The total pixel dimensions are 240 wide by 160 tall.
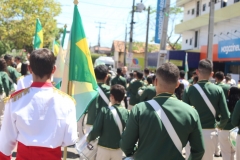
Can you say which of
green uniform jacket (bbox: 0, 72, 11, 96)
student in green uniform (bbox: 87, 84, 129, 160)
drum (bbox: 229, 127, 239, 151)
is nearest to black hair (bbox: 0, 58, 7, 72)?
green uniform jacket (bbox: 0, 72, 11, 96)

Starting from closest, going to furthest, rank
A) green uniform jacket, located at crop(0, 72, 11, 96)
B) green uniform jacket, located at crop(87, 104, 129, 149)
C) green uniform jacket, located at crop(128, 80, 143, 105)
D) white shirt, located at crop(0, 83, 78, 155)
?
1. white shirt, located at crop(0, 83, 78, 155)
2. green uniform jacket, located at crop(87, 104, 129, 149)
3. green uniform jacket, located at crop(0, 72, 11, 96)
4. green uniform jacket, located at crop(128, 80, 143, 105)

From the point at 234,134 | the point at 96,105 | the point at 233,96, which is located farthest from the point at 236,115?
the point at 96,105

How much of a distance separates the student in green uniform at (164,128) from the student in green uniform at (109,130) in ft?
5.38

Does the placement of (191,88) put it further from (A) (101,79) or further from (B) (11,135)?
(B) (11,135)

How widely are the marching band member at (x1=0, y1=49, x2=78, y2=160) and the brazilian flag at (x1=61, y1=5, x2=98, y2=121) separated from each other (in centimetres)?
144

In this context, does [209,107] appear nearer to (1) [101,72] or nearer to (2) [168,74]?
(1) [101,72]

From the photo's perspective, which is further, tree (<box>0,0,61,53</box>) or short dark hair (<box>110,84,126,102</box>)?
tree (<box>0,0,61,53</box>)

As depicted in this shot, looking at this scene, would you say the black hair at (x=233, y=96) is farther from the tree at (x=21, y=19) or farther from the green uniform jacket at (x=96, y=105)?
the tree at (x=21, y=19)

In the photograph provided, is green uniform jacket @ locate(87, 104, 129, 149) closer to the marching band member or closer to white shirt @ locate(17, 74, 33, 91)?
white shirt @ locate(17, 74, 33, 91)

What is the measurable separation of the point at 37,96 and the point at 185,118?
132 cm

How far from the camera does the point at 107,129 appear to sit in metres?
A: 4.86

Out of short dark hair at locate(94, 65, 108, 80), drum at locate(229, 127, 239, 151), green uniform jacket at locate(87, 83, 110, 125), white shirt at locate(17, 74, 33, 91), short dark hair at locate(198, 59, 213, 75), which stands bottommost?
drum at locate(229, 127, 239, 151)

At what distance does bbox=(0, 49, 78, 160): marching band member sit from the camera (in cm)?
283

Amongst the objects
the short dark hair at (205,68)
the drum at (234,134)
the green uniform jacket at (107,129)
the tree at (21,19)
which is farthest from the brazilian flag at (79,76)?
the tree at (21,19)
